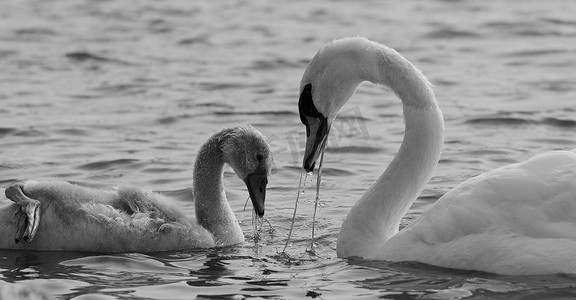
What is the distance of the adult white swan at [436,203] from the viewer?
27.3ft

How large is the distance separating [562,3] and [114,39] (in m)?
8.91

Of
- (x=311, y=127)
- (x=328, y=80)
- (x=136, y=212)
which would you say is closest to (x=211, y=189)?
(x=136, y=212)

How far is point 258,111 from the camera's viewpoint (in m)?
15.5

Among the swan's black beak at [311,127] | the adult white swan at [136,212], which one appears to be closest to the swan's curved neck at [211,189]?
the adult white swan at [136,212]

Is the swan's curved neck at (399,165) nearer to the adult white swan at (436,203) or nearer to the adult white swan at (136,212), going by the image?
the adult white swan at (436,203)

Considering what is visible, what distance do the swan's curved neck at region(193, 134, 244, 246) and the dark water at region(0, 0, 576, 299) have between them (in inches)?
12.1

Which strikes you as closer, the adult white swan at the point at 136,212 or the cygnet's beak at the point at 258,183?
the adult white swan at the point at 136,212

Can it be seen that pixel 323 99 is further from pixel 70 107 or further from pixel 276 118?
pixel 70 107

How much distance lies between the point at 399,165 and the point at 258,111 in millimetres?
6332

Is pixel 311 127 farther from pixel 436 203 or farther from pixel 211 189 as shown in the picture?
pixel 211 189

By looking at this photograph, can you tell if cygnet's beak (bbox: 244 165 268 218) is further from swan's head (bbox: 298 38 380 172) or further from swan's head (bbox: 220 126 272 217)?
swan's head (bbox: 298 38 380 172)

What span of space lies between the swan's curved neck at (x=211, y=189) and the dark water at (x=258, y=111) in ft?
1.01

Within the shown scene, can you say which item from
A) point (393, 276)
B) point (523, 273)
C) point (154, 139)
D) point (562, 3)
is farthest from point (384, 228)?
point (562, 3)

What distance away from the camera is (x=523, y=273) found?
830 centimetres
